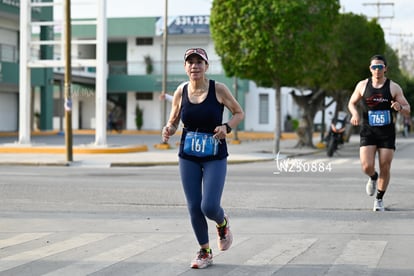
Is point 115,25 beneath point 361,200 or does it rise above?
above

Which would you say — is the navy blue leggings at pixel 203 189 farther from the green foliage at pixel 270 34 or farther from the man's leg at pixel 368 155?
the green foliage at pixel 270 34

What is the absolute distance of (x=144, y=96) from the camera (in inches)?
2192

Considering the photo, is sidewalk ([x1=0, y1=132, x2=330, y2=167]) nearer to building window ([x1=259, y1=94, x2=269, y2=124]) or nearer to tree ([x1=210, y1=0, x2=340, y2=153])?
tree ([x1=210, y1=0, x2=340, y2=153])

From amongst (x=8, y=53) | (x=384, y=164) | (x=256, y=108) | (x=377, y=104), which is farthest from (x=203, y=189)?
(x=256, y=108)

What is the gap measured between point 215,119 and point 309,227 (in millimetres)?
2949

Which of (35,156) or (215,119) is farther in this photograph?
(35,156)

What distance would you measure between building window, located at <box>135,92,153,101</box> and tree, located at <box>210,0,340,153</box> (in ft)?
94.7

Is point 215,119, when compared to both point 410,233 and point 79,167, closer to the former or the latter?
point 410,233

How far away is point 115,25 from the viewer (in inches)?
2144

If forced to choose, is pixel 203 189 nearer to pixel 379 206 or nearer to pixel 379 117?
pixel 379 117

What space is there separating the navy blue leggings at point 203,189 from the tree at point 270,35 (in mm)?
18885

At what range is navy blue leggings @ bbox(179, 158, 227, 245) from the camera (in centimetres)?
666

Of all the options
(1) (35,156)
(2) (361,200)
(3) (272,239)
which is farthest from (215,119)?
(1) (35,156)

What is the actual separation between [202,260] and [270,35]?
1956cm
